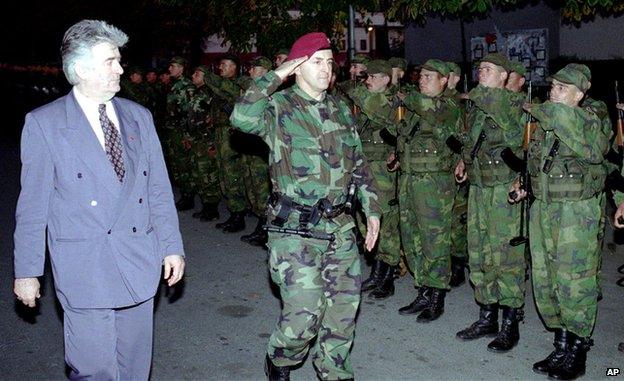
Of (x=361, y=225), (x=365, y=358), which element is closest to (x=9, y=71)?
(x=361, y=225)

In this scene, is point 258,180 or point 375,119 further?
point 258,180

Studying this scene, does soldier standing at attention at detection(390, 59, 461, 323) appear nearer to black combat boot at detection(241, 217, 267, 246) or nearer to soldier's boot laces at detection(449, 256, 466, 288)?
soldier's boot laces at detection(449, 256, 466, 288)

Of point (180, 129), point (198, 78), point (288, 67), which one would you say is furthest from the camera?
point (180, 129)

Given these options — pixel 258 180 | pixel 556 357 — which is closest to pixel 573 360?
pixel 556 357

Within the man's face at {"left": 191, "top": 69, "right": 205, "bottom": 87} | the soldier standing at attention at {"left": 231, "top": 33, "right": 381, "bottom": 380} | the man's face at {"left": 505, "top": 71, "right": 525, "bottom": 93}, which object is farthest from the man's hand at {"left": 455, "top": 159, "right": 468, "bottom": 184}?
the man's face at {"left": 191, "top": 69, "right": 205, "bottom": 87}

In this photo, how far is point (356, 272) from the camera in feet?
15.1

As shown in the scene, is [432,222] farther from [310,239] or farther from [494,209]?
[310,239]

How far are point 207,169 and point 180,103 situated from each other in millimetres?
1129

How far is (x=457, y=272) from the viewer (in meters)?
7.31

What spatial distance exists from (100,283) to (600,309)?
4608mm

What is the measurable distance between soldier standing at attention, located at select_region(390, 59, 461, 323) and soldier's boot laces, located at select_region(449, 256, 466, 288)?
88 centimetres

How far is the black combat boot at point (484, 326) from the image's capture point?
5758 millimetres

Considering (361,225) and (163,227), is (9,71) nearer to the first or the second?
(361,225)

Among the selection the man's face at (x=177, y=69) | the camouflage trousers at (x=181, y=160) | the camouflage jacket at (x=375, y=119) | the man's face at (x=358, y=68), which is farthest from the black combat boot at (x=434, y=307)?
the man's face at (x=177, y=69)
